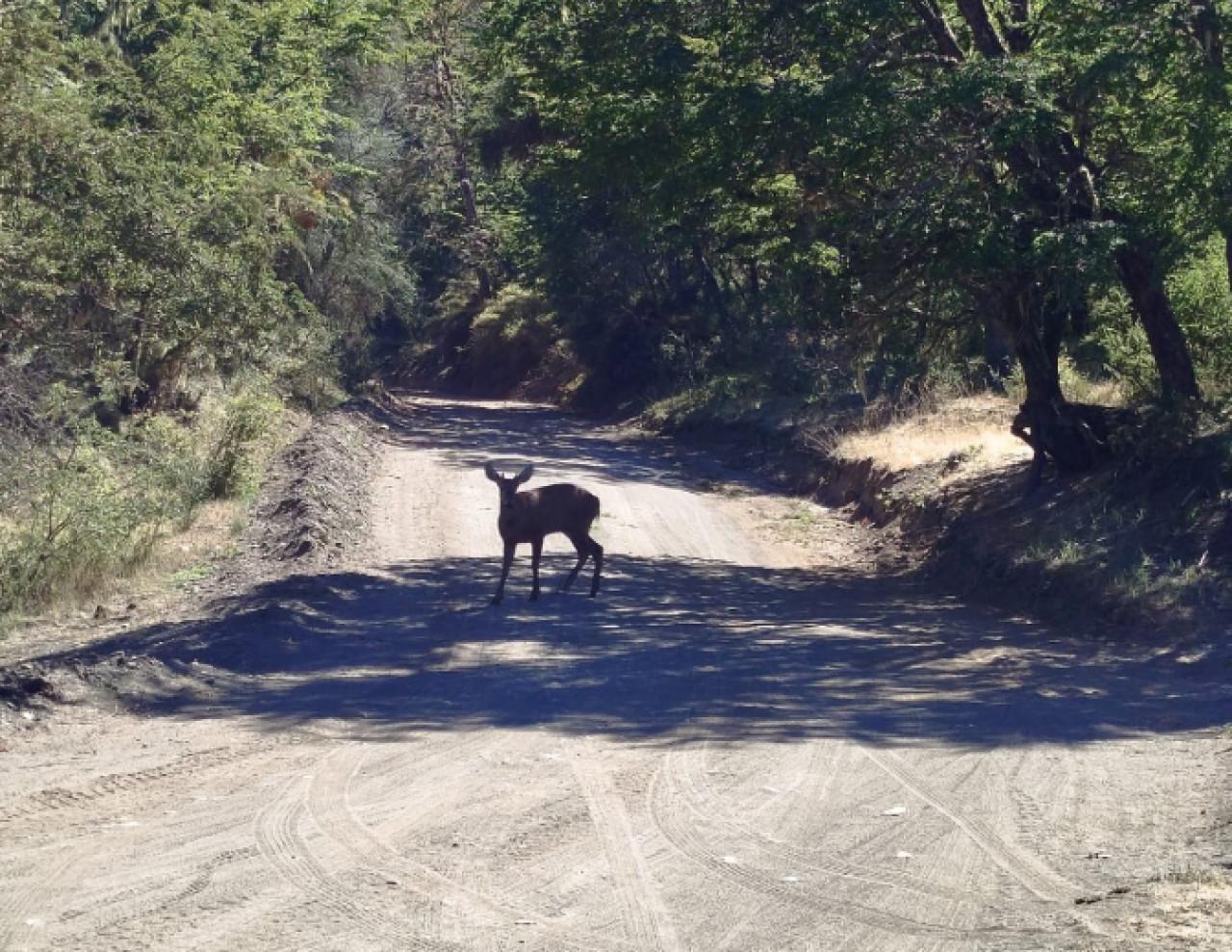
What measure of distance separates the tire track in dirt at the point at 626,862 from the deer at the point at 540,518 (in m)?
6.15

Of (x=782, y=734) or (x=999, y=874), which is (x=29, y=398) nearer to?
(x=782, y=734)

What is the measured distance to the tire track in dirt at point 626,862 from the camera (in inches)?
250

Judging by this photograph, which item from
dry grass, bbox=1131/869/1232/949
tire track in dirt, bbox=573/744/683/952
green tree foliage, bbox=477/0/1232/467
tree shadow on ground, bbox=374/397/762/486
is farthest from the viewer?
tree shadow on ground, bbox=374/397/762/486

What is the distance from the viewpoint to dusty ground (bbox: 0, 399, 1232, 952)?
21.5 ft

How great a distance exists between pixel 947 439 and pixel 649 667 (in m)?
13.7

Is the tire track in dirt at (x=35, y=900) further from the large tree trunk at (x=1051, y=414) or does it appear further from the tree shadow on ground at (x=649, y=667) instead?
the large tree trunk at (x=1051, y=414)

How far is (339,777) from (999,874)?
12.7 ft

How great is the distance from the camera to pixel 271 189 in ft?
78.6

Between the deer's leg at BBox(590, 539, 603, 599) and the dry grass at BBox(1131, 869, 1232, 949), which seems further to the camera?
the deer's leg at BBox(590, 539, 603, 599)

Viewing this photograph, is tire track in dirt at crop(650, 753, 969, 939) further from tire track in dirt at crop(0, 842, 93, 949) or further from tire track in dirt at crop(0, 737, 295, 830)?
tire track in dirt at crop(0, 842, 93, 949)

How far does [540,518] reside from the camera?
1597 centimetres

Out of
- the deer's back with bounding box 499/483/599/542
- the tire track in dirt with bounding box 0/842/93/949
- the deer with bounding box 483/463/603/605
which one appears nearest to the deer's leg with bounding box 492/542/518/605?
the deer with bounding box 483/463/603/605

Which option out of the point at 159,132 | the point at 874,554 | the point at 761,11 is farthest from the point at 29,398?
the point at 874,554

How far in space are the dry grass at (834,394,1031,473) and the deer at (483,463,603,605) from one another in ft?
28.0
